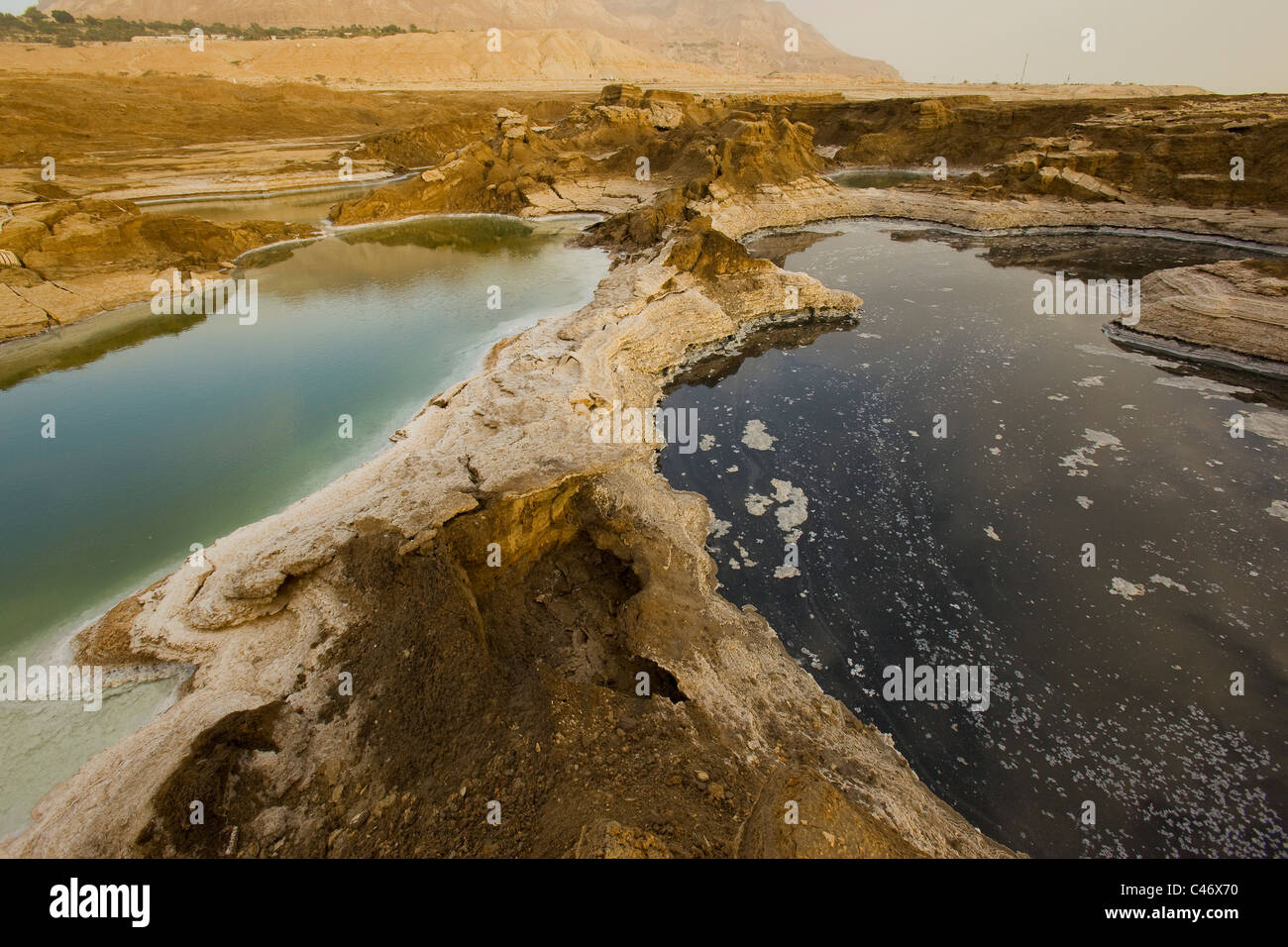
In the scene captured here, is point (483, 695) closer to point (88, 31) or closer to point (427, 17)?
point (88, 31)

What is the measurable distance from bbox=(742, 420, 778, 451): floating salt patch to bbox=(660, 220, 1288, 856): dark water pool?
0.23ft

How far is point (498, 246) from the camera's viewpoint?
26703mm

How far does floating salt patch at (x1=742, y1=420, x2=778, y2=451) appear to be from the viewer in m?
12.3

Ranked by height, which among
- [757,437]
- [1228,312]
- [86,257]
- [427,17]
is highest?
[427,17]

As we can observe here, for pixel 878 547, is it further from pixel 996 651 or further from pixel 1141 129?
pixel 1141 129

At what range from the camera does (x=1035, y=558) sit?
9102mm

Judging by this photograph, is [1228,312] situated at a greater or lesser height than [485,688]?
greater

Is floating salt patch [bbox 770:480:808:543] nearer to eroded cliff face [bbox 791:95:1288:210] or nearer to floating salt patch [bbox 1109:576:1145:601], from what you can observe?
floating salt patch [bbox 1109:576:1145:601]

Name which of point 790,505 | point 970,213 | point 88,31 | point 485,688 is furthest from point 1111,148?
point 88,31

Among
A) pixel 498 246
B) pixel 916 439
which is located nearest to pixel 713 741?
pixel 916 439

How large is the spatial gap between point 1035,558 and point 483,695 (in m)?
8.52

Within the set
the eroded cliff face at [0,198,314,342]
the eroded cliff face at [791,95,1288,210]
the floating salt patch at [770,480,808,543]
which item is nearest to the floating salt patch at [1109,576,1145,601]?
the floating salt patch at [770,480,808,543]

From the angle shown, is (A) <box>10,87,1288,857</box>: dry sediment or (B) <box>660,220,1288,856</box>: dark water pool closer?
(A) <box>10,87,1288,857</box>: dry sediment

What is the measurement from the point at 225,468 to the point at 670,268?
1377cm
